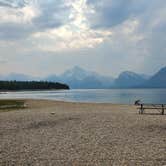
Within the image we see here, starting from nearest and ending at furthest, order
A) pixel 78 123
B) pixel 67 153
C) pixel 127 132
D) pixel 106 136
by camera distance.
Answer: pixel 67 153
pixel 106 136
pixel 127 132
pixel 78 123

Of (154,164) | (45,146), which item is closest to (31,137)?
(45,146)

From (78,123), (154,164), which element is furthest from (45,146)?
(78,123)

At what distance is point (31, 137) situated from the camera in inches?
679

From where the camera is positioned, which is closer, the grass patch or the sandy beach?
the sandy beach

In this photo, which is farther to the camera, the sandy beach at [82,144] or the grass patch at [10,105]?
the grass patch at [10,105]

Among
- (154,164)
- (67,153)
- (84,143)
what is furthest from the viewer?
(84,143)

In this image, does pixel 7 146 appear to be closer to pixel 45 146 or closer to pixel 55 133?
pixel 45 146

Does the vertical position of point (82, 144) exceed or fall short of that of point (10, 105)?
it falls short

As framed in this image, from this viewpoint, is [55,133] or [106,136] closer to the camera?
[106,136]

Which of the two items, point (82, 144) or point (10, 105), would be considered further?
point (10, 105)

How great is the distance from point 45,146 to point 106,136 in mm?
3615

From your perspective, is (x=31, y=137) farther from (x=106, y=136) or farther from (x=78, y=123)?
(x=78, y=123)

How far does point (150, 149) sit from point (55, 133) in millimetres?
6272

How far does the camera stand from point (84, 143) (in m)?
15.1
